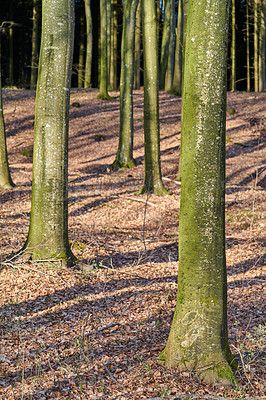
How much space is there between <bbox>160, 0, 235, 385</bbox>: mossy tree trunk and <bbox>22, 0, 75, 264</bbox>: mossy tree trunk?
324 centimetres

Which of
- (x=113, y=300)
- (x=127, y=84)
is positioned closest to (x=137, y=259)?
(x=113, y=300)

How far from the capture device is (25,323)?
5180mm

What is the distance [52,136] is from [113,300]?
9.99ft

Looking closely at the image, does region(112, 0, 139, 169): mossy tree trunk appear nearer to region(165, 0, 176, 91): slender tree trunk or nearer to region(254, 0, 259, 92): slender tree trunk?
region(165, 0, 176, 91): slender tree trunk

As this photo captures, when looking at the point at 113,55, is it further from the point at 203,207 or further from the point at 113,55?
the point at 203,207

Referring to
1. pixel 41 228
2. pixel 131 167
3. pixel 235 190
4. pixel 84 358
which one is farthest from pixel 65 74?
pixel 131 167

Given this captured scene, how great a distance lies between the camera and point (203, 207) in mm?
3904

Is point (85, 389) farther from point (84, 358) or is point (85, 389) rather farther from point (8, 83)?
point (8, 83)

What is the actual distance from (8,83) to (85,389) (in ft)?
105

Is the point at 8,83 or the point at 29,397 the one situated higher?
the point at 8,83

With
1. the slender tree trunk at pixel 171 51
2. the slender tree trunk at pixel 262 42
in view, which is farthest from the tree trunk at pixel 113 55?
the slender tree trunk at pixel 262 42

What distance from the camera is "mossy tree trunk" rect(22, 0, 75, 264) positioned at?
6.47 metres

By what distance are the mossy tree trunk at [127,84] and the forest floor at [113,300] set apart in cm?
123

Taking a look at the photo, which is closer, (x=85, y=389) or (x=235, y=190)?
(x=85, y=389)
